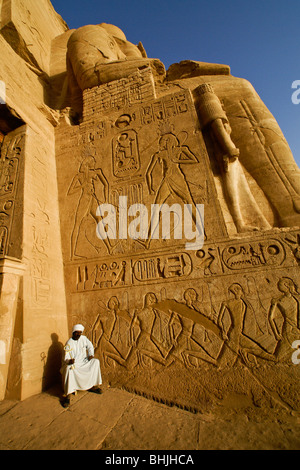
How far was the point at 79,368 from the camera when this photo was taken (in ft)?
8.66

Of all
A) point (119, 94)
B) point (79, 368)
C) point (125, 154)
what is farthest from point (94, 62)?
point (79, 368)

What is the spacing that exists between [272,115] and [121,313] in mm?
4470

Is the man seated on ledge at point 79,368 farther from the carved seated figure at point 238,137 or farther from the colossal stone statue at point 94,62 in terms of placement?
the colossal stone statue at point 94,62

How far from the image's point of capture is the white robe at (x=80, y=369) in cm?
252

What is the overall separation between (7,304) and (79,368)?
1.16 m

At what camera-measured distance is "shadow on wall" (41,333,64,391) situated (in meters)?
2.76

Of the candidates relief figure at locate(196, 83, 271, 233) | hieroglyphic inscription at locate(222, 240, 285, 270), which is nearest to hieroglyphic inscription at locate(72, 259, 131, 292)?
hieroglyphic inscription at locate(222, 240, 285, 270)

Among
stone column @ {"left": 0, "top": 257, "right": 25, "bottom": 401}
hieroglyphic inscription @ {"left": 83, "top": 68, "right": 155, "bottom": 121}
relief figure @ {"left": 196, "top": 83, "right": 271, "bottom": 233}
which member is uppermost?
hieroglyphic inscription @ {"left": 83, "top": 68, "right": 155, "bottom": 121}

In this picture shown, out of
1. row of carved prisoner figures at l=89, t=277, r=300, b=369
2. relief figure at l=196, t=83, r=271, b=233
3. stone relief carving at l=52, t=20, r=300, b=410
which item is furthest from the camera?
relief figure at l=196, t=83, r=271, b=233

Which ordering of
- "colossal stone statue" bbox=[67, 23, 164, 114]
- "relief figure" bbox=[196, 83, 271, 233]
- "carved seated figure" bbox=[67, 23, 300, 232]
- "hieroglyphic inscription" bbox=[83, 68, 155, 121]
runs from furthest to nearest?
1. "colossal stone statue" bbox=[67, 23, 164, 114]
2. "hieroglyphic inscription" bbox=[83, 68, 155, 121]
3. "carved seated figure" bbox=[67, 23, 300, 232]
4. "relief figure" bbox=[196, 83, 271, 233]

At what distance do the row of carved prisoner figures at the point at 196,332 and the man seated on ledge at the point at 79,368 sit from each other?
25 cm

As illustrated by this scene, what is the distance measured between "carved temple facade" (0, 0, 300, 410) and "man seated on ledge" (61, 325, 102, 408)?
235 millimetres

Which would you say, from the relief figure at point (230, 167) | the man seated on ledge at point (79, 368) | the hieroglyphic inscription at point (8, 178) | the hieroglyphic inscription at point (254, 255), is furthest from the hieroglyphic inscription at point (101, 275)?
the relief figure at point (230, 167)

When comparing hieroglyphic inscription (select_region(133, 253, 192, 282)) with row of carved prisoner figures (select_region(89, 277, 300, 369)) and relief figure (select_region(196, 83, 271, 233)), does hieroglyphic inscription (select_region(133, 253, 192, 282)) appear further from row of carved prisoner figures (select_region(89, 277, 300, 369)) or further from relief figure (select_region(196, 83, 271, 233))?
relief figure (select_region(196, 83, 271, 233))
